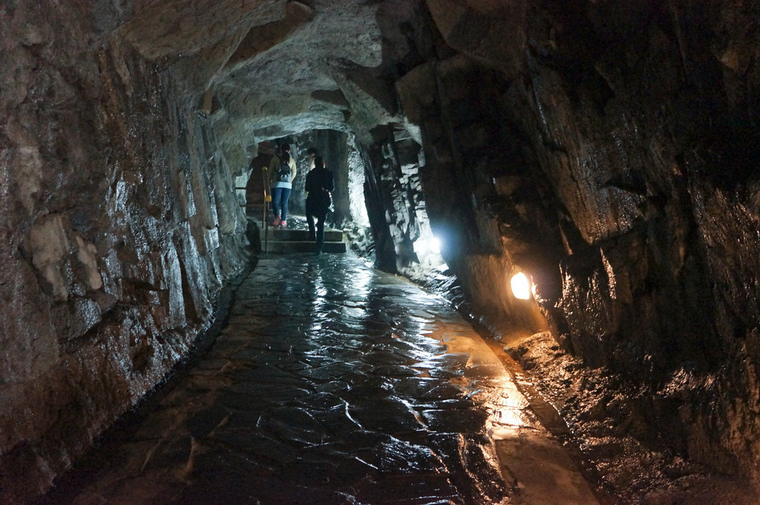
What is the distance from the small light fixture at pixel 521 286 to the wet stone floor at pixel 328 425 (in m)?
0.80

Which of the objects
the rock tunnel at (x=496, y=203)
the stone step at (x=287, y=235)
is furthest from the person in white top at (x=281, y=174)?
the rock tunnel at (x=496, y=203)

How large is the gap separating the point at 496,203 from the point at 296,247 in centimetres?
1017

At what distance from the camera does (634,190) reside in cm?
466

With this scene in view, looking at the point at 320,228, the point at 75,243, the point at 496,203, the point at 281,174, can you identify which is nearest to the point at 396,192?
the point at 320,228

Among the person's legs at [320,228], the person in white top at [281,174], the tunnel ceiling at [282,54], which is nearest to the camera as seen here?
the tunnel ceiling at [282,54]

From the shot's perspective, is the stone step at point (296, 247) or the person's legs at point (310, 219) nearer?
the person's legs at point (310, 219)

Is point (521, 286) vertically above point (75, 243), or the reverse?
point (75, 243)

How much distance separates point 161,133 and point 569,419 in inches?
235

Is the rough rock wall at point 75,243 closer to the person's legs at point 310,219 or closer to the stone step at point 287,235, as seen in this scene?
the person's legs at point 310,219

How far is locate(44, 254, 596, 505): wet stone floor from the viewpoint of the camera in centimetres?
346

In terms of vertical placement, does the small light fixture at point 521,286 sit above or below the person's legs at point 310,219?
below

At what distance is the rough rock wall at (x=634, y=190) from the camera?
3.26m

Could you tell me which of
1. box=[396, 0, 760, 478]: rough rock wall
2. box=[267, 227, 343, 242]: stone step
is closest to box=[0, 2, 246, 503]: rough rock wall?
box=[396, 0, 760, 478]: rough rock wall

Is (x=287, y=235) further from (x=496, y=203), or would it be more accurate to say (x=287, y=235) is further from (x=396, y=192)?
(x=496, y=203)
